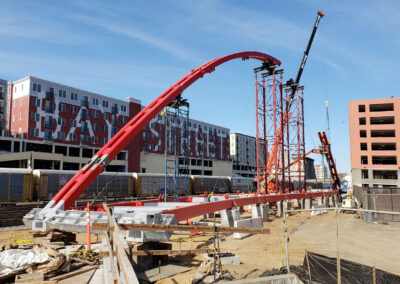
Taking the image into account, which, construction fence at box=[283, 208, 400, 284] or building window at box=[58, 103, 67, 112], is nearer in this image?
construction fence at box=[283, 208, 400, 284]

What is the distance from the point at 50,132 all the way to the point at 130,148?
1749 centimetres

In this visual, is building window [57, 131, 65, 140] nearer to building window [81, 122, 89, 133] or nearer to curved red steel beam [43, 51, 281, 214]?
building window [81, 122, 89, 133]

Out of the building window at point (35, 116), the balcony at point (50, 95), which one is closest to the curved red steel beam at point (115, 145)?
the building window at point (35, 116)

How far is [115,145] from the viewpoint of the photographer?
15375 millimetres

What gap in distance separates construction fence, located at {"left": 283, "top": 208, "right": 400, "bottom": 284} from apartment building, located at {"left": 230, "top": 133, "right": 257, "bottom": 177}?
Result: 294 ft

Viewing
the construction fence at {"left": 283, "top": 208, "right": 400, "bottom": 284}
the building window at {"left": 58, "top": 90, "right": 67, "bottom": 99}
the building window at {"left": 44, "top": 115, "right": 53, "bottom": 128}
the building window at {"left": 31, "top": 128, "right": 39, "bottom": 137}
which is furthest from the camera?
the building window at {"left": 58, "top": 90, "right": 67, "bottom": 99}

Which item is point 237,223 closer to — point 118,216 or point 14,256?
point 118,216

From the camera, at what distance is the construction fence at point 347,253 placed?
338 inches

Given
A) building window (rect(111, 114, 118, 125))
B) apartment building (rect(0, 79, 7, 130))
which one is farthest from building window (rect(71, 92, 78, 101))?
apartment building (rect(0, 79, 7, 130))

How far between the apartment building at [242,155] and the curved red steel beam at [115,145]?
93.2m

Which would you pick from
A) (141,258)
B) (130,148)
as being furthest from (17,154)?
(141,258)

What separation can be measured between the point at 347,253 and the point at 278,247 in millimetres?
3280

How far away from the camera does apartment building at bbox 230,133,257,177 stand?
118m

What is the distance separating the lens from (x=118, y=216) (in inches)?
440
